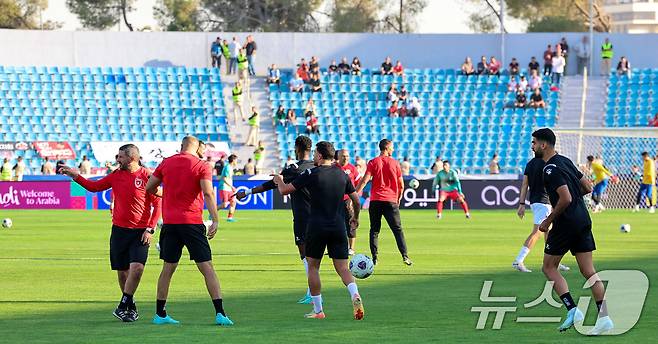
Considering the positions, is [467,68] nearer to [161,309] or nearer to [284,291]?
[284,291]

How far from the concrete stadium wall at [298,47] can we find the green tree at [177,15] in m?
23.0

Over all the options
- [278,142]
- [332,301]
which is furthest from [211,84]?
[332,301]

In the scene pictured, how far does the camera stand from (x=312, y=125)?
55.3 metres

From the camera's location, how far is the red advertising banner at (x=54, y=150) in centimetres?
5300

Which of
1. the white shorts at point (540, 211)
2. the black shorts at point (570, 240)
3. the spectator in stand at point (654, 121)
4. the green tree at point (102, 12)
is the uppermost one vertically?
the green tree at point (102, 12)

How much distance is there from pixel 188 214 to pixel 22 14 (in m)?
73.0

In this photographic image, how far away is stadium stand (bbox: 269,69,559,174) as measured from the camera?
2172 inches

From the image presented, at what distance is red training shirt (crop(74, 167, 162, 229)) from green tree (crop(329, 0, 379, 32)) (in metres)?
71.3

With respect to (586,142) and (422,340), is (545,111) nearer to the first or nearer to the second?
(586,142)

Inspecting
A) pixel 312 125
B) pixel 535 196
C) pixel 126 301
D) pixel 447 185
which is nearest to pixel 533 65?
pixel 312 125

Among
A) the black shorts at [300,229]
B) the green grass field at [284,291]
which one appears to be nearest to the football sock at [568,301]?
the green grass field at [284,291]

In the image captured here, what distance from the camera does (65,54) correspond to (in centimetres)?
6112

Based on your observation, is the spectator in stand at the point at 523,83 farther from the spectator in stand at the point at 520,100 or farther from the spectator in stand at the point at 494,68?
the spectator in stand at the point at 494,68

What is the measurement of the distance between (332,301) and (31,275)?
18.4 ft
